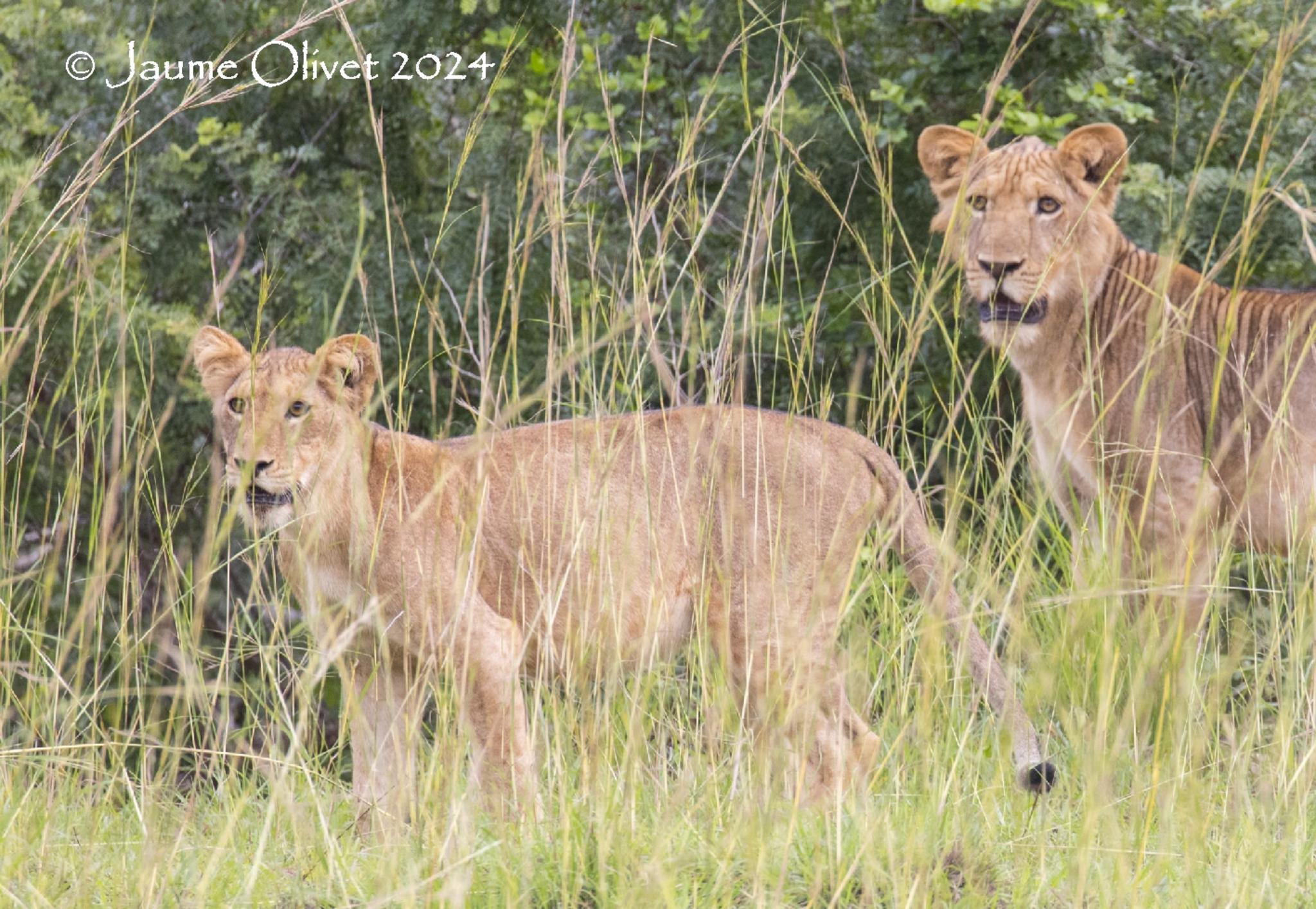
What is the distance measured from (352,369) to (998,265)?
5.90ft

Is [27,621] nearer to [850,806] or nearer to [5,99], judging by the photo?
[850,806]

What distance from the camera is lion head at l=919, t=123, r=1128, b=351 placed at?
4488 millimetres

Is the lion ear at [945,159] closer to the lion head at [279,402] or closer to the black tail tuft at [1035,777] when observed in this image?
the lion head at [279,402]

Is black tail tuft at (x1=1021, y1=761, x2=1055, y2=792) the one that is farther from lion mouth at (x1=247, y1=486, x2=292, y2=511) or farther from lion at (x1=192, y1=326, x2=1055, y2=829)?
lion mouth at (x1=247, y1=486, x2=292, y2=511)

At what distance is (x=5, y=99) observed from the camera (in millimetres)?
5750

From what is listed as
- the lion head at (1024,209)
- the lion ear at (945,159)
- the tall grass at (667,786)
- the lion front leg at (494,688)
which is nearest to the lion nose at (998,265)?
the lion head at (1024,209)

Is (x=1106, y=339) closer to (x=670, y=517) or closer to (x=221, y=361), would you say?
(x=670, y=517)

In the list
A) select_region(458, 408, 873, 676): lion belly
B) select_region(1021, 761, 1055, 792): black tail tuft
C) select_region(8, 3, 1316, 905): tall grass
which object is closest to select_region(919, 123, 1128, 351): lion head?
select_region(458, 408, 873, 676): lion belly

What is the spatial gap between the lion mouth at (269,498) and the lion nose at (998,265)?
1950 mm

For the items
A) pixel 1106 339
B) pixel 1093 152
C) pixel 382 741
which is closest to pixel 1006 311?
pixel 1106 339

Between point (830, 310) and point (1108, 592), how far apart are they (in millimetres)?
3860

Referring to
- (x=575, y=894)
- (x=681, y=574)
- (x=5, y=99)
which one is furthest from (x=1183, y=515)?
(x=5, y=99)

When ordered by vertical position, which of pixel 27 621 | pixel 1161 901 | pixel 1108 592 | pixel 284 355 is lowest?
pixel 1161 901

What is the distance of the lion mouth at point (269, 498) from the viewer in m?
3.64
